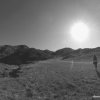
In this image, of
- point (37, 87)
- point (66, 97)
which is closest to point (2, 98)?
point (37, 87)

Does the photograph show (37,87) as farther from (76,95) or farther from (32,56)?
(32,56)

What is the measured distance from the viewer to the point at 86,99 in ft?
38.2

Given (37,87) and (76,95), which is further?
(37,87)

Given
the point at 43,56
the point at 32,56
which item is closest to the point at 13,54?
the point at 32,56

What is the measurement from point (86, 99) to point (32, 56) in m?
67.1

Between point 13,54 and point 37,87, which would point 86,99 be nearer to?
point 37,87

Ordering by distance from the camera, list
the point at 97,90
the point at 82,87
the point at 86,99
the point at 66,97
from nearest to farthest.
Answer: the point at 86,99 < the point at 66,97 < the point at 97,90 < the point at 82,87

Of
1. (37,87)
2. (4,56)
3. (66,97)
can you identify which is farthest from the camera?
(4,56)

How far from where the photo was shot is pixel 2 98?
12086 mm

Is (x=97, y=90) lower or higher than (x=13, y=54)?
lower

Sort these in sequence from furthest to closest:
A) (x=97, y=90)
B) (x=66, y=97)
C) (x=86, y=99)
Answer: (x=97, y=90), (x=66, y=97), (x=86, y=99)

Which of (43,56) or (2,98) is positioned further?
(43,56)

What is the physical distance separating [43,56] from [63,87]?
64.8 m

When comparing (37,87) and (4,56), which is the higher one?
(4,56)
